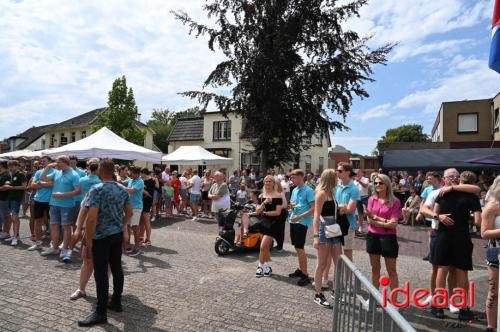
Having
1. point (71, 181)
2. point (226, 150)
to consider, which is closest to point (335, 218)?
point (71, 181)

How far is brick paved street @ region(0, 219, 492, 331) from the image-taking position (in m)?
4.32

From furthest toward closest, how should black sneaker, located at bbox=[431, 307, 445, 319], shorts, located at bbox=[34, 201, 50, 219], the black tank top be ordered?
shorts, located at bbox=[34, 201, 50, 219], the black tank top, black sneaker, located at bbox=[431, 307, 445, 319]

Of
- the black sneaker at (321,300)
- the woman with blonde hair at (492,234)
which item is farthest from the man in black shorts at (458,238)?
the black sneaker at (321,300)

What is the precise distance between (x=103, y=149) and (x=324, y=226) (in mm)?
9178

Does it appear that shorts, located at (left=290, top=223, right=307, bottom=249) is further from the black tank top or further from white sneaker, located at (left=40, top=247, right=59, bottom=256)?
white sneaker, located at (left=40, top=247, right=59, bottom=256)

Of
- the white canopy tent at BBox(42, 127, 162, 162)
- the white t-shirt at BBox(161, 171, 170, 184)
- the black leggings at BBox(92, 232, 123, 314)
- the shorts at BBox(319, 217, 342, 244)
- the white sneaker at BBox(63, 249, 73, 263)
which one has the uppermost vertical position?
the white canopy tent at BBox(42, 127, 162, 162)

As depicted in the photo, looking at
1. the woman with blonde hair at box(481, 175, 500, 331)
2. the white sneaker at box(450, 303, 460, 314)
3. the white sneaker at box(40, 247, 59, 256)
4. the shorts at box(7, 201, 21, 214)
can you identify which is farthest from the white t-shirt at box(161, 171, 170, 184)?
the woman with blonde hair at box(481, 175, 500, 331)

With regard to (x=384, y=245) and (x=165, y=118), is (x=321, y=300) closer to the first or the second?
(x=384, y=245)

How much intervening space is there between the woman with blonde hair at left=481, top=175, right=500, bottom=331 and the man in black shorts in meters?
0.38

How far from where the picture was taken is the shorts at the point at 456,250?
457 cm

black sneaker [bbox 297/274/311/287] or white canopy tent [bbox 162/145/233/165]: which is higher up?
white canopy tent [bbox 162/145/233/165]

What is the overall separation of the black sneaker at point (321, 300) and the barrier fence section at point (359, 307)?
1448 millimetres

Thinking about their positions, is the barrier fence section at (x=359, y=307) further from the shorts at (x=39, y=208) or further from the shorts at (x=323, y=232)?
the shorts at (x=39, y=208)

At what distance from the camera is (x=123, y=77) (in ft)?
117
